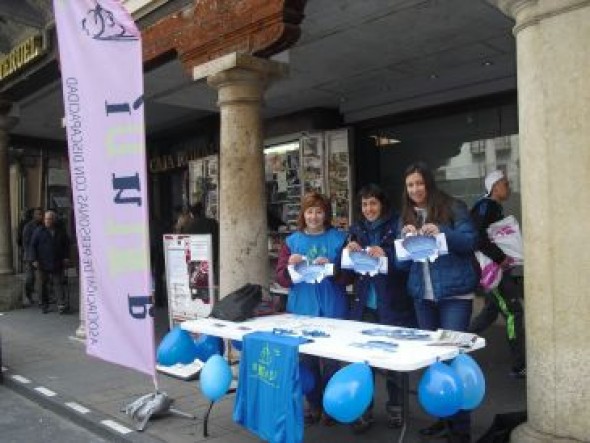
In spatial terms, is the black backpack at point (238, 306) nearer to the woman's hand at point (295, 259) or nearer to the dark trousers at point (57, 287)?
the woman's hand at point (295, 259)

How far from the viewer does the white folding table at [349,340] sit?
346 cm

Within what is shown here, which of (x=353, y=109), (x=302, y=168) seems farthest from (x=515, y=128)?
(x=302, y=168)

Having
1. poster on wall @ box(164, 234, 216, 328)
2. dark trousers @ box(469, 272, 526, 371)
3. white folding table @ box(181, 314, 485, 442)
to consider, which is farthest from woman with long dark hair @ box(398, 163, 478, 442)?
poster on wall @ box(164, 234, 216, 328)

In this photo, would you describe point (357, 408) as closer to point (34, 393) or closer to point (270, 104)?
point (34, 393)

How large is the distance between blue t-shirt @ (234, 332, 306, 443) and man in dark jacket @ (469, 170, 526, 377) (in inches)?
92.6

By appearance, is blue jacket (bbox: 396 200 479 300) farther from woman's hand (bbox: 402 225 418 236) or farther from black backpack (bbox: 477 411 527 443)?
black backpack (bbox: 477 411 527 443)

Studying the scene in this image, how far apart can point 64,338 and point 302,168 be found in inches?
185

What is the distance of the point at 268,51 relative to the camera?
604 centimetres

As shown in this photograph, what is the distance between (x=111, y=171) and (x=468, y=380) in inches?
123

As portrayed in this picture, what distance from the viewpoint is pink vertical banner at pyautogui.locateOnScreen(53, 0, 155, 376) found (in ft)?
16.9

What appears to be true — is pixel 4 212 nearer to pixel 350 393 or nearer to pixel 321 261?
pixel 321 261

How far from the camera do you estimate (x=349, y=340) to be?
400 centimetres

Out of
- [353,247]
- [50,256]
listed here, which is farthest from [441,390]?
[50,256]

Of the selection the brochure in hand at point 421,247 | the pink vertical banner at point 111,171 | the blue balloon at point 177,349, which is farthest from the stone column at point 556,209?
the pink vertical banner at point 111,171
